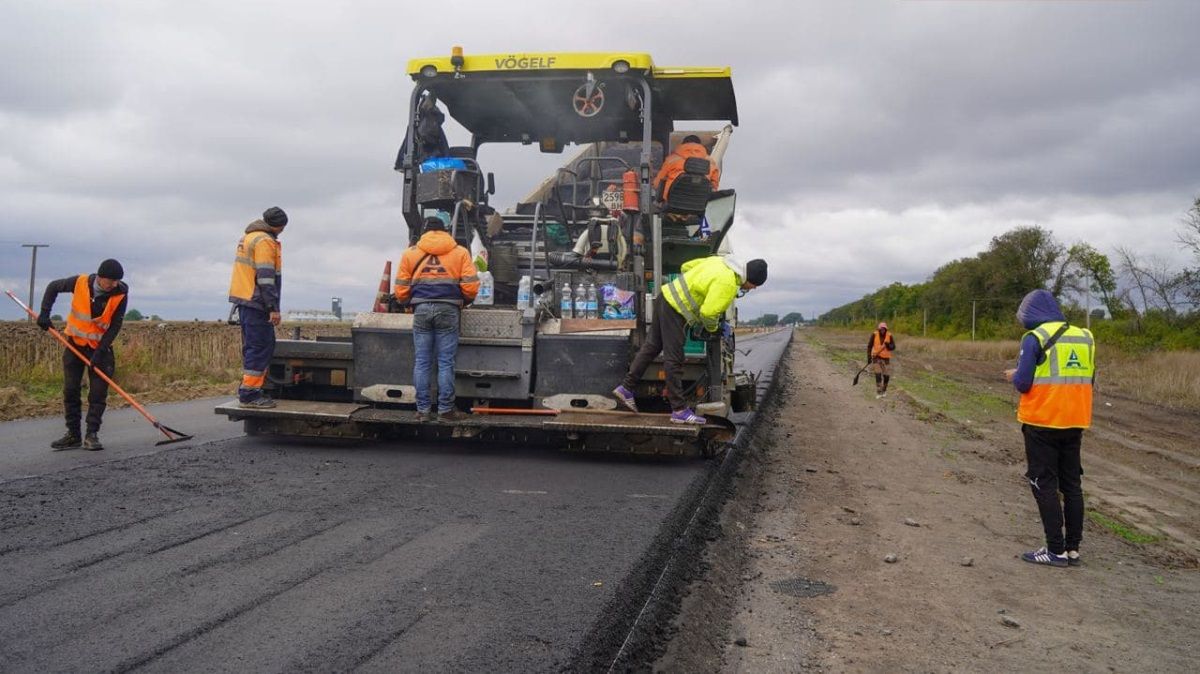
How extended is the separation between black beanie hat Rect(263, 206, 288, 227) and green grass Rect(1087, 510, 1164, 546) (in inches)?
258

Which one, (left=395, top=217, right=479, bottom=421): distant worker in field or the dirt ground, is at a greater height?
(left=395, top=217, right=479, bottom=421): distant worker in field

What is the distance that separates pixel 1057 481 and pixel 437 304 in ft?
13.6

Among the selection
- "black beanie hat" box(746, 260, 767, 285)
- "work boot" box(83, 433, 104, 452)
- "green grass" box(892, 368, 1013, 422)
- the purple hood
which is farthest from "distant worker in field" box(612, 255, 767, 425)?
"green grass" box(892, 368, 1013, 422)

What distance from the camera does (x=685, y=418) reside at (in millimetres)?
6059

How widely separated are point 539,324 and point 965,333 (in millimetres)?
54280

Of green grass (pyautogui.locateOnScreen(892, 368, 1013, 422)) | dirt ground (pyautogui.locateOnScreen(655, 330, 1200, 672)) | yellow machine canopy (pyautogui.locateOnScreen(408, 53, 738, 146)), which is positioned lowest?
dirt ground (pyautogui.locateOnScreen(655, 330, 1200, 672))

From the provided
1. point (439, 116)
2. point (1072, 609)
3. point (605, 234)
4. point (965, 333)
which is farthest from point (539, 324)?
point (965, 333)

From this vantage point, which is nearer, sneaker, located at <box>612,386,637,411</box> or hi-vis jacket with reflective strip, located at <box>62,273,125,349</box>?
sneaker, located at <box>612,386,637,411</box>

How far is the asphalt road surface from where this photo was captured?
9.16 feet

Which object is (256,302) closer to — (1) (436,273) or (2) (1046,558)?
(1) (436,273)

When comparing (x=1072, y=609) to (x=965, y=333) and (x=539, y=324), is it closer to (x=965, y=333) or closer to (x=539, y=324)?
(x=539, y=324)

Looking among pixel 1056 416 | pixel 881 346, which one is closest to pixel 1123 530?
pixel 1056 416

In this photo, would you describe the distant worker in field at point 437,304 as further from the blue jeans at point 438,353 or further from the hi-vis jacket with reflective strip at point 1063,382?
the hi-vis jacket with reflective strip at point 1063,382

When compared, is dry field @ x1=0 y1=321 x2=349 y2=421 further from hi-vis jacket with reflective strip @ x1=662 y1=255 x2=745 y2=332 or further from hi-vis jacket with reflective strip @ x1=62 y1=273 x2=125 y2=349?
hi-vis jacket with reflective strip @ x1=662 y1=255 x2=745 y2=332
